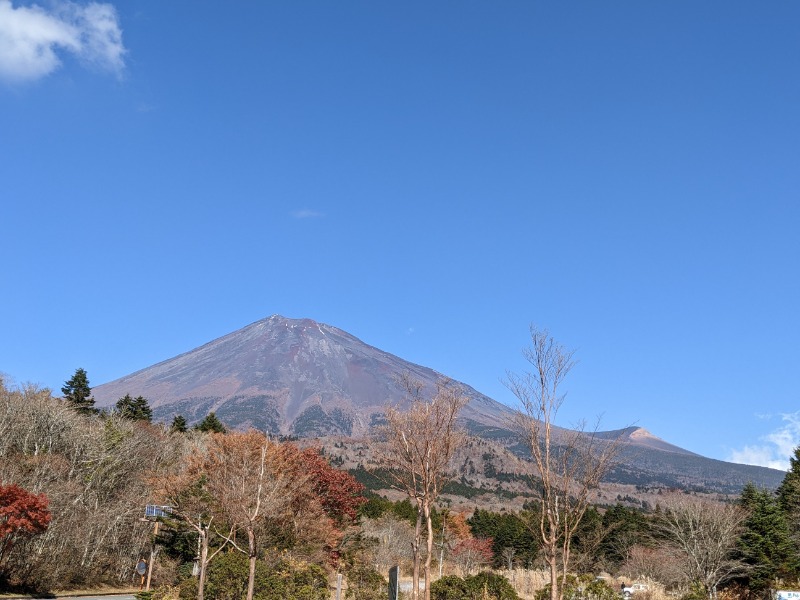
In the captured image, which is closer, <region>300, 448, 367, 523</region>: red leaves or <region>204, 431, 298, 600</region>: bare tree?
<region>204, 431, 298, 600</region>: bare tree

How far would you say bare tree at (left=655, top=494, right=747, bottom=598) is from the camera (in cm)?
3047

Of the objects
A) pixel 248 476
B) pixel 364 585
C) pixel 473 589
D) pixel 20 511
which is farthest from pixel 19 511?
pixel 473 589

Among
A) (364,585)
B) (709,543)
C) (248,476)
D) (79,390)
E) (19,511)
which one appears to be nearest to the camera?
(19,511)

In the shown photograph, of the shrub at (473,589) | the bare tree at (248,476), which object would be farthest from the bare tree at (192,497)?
the shrub at (473,589)

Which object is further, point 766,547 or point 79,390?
point 79,390

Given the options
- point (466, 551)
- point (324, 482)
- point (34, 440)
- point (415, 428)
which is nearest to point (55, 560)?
point (34, 440)

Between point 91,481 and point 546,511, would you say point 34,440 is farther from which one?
point 546,511

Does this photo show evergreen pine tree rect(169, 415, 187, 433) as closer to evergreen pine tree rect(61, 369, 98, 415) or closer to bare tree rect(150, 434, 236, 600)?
evergreen pine tree rect(61, 369, 98, 415)

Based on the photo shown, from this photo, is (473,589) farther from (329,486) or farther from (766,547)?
(766,547)

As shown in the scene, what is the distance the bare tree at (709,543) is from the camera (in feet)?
100.0

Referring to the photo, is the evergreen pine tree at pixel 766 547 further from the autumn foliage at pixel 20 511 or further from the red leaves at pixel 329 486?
the autumn foliage at pixel 20 511

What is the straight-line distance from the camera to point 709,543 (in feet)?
102

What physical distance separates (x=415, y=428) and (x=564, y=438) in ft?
12.6

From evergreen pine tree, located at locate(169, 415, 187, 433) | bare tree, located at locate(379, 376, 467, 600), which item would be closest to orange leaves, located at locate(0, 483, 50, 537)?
bare tree, located at locate(379, 376, 467, 600)
